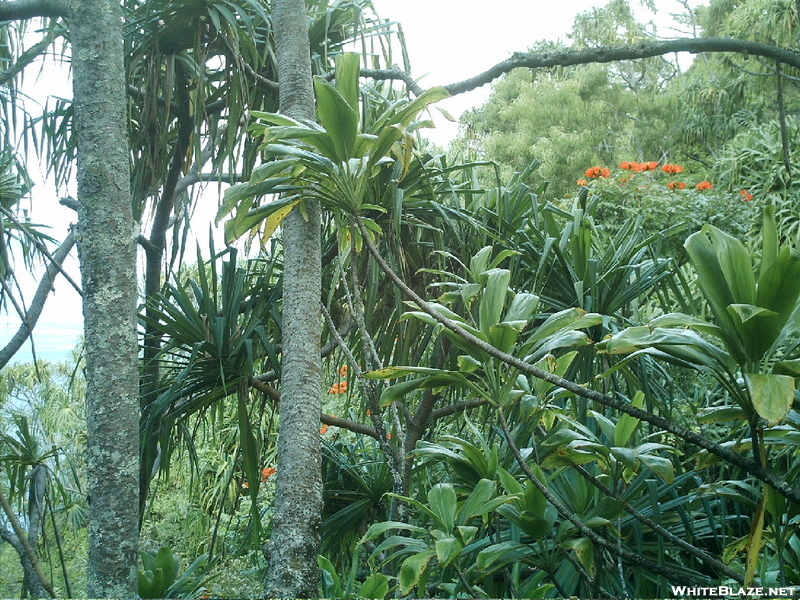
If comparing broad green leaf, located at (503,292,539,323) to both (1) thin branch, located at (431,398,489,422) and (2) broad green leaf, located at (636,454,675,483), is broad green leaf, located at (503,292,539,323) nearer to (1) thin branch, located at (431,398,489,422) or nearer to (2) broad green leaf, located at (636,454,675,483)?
(2) broad green leaf, located at (636,454,675,483)

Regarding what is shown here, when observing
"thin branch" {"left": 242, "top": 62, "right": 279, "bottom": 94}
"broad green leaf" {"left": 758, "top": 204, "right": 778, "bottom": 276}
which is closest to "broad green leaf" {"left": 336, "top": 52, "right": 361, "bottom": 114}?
"thin branch" {"left": 242, "top": 62, "right": 279, "bottom": 94}

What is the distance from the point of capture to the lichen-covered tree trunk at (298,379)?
1519mm

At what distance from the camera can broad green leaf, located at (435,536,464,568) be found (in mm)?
1170

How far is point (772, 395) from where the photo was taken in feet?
3.47

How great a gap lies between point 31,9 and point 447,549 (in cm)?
173

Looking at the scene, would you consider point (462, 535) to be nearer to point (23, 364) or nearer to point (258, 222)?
point (258, 222)

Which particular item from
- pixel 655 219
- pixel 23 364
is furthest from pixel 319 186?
pixel 23 364

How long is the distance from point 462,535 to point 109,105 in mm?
1200

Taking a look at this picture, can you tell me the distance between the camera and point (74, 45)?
1594 millimetres

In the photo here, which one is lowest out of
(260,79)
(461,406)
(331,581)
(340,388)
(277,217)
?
(340,388)

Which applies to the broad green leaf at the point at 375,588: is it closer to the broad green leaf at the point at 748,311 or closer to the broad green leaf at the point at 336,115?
the broad green leaf at the point at 748,311

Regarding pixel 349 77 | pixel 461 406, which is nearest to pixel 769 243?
pixel 349 77

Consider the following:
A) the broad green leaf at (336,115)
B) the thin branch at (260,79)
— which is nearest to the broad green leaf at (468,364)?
the broad green leaf at (336,115)

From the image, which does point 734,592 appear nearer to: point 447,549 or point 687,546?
point 687,546
